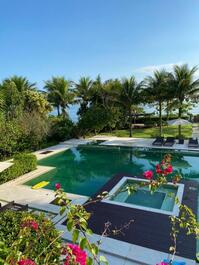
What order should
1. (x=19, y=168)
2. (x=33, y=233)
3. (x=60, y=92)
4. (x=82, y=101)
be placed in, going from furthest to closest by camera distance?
(x=82, y=101) → (x=60, y=92) → (x=19, y=168) → (x=33, y=233)

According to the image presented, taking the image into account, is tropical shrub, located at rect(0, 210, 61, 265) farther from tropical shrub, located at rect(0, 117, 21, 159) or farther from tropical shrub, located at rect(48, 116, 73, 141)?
tropical shrub, located at rect(48, 116, 73, 141)

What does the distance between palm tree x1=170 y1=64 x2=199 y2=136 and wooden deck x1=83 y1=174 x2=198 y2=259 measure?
13.6 m

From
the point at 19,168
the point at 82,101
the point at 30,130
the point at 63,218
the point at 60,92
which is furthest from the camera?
the point at 82,101

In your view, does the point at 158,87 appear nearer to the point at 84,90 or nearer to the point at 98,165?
the point at 84,90

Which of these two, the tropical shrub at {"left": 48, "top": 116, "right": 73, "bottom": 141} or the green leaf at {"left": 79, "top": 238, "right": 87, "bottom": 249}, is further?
the tropical shrub at {"left": 48, "top": 116, "right": 73, "bottom": 141}

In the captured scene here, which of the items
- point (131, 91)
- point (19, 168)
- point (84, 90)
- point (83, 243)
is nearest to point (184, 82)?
point (131, 91)

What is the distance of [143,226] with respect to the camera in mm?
6504

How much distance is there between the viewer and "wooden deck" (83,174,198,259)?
565 centimetres

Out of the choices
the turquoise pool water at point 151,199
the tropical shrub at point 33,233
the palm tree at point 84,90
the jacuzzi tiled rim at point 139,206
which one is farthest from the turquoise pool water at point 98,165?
the palm tree at point 84,90

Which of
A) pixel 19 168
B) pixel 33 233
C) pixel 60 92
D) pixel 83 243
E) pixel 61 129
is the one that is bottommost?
pixel 19 168

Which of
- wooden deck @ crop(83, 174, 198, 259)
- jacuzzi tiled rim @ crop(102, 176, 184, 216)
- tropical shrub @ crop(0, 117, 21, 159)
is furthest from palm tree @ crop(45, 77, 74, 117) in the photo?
wooden deck @ crop(83, 174, 198, 259)

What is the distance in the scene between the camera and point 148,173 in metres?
2.55

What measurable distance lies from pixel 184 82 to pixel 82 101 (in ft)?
43.0

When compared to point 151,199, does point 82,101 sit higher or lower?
higher
